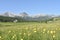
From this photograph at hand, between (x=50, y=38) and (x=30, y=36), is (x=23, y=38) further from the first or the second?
(x=50, y=38)

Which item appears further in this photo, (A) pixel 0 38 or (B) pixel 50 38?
(A) pixel 0 38

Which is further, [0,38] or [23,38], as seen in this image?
[0,38]

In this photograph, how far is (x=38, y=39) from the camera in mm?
6711

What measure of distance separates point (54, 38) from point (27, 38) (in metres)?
0.95

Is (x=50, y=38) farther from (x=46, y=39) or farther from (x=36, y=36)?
(x=36, y=36)

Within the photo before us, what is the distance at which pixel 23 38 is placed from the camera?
23.0 ft

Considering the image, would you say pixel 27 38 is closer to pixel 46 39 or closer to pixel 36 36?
pixel 36 36

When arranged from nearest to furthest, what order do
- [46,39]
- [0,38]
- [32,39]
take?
[46,39]
[32,39]
[0,38]

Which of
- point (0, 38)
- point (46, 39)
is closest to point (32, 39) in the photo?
point (46, 39)

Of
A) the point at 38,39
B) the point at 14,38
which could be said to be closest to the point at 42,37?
the point at 38,39

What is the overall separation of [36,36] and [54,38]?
2.25 ft

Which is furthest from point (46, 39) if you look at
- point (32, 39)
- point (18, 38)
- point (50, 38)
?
point (18, 38)

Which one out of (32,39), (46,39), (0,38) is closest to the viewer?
(46,39)

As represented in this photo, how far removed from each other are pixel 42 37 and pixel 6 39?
1331 millimetres
